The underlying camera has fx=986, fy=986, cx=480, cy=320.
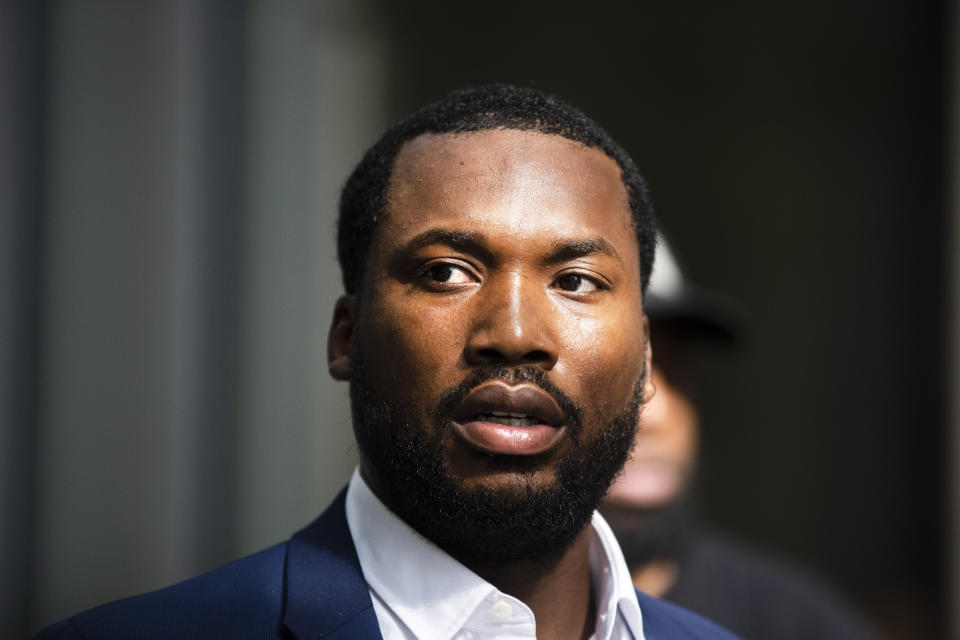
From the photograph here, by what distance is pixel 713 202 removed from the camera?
7113 mm

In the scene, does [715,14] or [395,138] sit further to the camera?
[715,14]

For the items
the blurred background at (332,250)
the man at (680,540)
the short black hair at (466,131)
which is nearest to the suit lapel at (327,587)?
the short black hair at (466,131)

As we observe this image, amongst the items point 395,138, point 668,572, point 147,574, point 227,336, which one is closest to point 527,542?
point 395,138

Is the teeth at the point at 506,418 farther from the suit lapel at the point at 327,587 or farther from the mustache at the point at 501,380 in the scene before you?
the suit lapel at the point at 327,587

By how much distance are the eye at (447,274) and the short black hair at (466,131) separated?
205mm

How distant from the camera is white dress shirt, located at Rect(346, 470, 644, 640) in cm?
194

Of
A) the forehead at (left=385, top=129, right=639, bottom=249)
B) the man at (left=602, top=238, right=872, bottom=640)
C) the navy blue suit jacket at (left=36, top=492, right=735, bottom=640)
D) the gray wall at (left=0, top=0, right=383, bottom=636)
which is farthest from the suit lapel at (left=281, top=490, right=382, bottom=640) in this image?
the gray wall at (left=0, top=0, right=383, bottom=636)

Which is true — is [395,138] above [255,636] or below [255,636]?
above

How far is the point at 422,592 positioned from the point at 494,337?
53 centimetres

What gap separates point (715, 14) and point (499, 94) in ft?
17.5

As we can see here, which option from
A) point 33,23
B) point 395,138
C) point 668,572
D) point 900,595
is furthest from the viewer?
point 900,595

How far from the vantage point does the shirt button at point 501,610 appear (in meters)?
1.96

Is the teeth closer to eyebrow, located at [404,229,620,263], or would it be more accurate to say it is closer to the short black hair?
eyebrow, located at [404,229,620,263]

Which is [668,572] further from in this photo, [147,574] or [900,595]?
[900,595]
